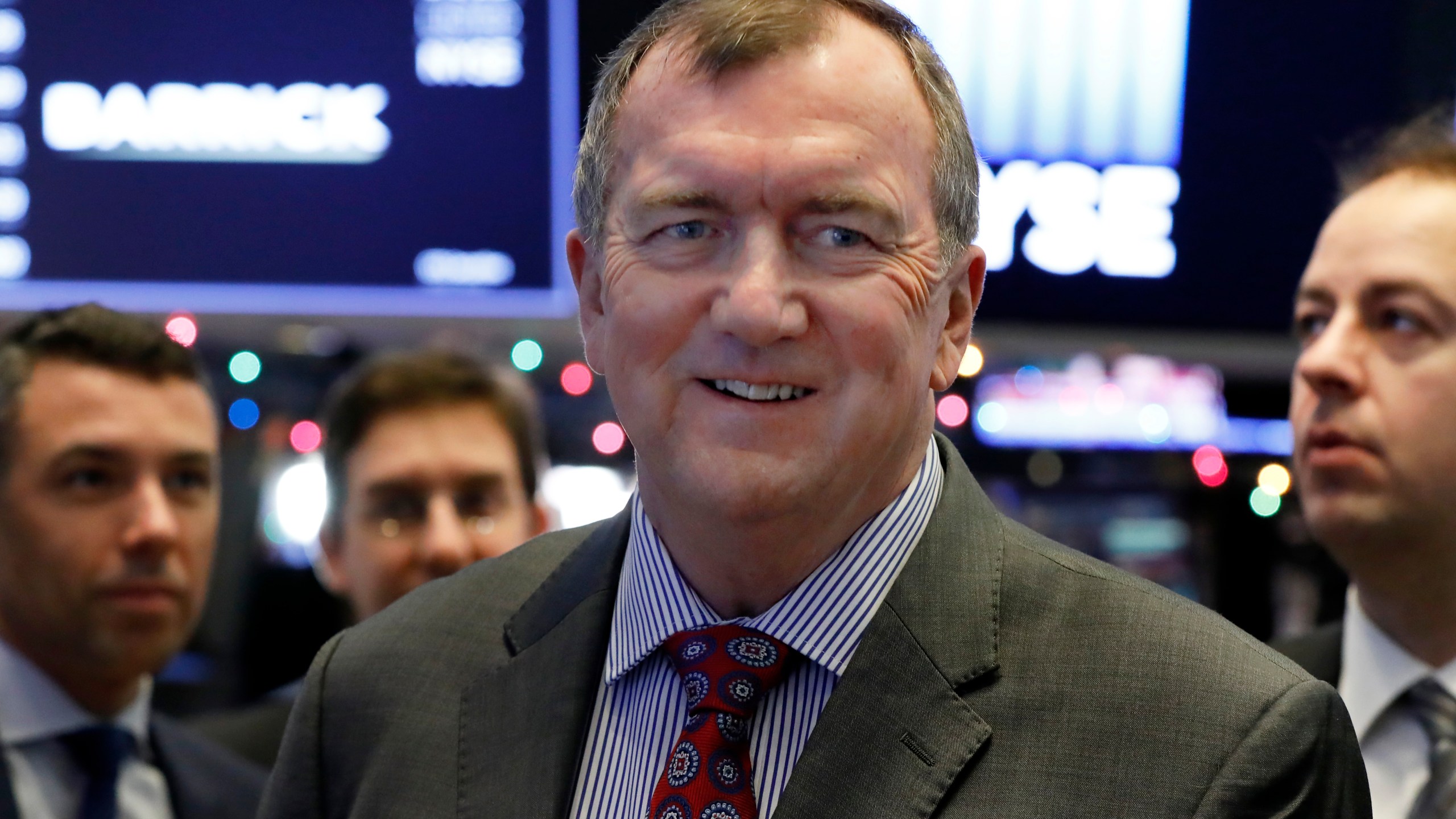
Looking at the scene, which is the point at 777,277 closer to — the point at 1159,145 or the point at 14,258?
the point at 1159,145

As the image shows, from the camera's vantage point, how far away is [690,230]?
1536 mm

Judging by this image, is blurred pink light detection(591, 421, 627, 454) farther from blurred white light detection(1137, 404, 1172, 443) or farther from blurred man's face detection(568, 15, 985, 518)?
blurred man's face detection(568, 15, 985, 518)

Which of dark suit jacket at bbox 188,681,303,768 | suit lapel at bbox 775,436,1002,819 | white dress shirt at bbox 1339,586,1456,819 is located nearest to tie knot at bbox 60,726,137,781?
dark suit jacket at bbox 188,681,303,768

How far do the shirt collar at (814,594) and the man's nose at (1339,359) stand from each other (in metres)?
0.86

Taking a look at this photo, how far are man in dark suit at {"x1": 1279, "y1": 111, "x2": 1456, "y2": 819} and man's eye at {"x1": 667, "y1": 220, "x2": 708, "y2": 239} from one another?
1.17 meters

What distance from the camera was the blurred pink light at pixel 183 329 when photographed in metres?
2.53

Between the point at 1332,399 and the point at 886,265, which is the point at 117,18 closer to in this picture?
the point at 886,265

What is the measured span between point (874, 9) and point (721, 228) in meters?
0.31

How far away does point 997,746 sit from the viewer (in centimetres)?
145

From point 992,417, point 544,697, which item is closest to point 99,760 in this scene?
point 544,697

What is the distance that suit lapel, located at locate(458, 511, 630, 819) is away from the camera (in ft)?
5.23

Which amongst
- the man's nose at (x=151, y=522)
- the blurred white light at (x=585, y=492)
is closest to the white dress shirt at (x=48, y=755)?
the man's nose at (x=151, y=522)

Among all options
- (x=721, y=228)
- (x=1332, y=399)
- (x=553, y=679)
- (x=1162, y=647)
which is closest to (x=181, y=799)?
(x=553, y=679)

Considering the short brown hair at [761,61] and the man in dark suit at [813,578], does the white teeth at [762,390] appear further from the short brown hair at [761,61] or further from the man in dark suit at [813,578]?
the short brown hair at [761,61]
